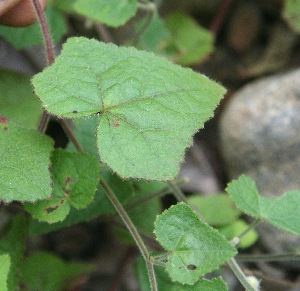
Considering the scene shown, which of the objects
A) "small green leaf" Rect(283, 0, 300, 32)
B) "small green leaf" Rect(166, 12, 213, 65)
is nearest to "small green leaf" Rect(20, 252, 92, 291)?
"small green leaf" Rect(166, 12, 213, 65)

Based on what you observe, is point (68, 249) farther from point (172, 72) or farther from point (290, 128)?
point (172, 72)

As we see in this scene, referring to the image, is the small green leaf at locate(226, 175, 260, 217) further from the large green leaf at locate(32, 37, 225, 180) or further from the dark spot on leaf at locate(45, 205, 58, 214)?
the dark spot on leaf at locate(45, 205, 58, 214)

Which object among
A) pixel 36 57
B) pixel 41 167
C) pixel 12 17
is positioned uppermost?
pixel 12 17

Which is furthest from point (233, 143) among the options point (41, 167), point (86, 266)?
point (41, 167)

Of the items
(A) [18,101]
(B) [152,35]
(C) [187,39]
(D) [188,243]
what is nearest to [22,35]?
(A) [18,101]

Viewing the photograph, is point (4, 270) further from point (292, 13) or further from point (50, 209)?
point (292, 13)

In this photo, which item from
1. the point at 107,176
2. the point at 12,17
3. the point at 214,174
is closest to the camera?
the point at 12,17

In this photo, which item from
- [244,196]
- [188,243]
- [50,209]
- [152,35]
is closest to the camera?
[188,243]
